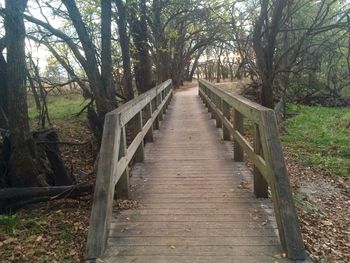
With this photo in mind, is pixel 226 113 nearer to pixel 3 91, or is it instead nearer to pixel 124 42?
pixel 3 91

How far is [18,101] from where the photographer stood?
17.9 feet

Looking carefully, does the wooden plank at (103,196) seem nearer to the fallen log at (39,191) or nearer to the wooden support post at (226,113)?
the fallen log at (39,191)

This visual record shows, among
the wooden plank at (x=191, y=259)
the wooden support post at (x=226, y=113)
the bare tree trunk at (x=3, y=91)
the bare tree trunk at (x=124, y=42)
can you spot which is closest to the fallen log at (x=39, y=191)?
the wooden plank at (x=191, y=259)

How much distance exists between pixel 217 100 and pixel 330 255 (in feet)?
23.5

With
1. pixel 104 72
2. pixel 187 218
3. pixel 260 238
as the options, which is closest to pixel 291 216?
pixel 260 238

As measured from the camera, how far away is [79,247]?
3.89 meters

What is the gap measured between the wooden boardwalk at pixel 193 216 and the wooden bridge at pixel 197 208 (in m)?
0.01

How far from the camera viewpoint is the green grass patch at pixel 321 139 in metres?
8.39

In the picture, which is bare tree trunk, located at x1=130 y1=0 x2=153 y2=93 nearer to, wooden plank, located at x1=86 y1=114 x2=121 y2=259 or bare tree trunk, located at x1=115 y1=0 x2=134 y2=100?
bare tree trunk, located at x1=115 y1=0 x2=134 y2=100

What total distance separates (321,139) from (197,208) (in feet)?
23.1

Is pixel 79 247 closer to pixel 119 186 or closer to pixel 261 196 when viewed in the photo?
pixel 119 186

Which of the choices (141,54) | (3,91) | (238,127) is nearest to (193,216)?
(238,127)

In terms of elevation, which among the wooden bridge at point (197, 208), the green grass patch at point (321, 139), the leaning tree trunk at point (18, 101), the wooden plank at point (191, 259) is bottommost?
the green grass patch at point (321, 139)

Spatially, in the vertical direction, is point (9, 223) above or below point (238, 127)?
below
